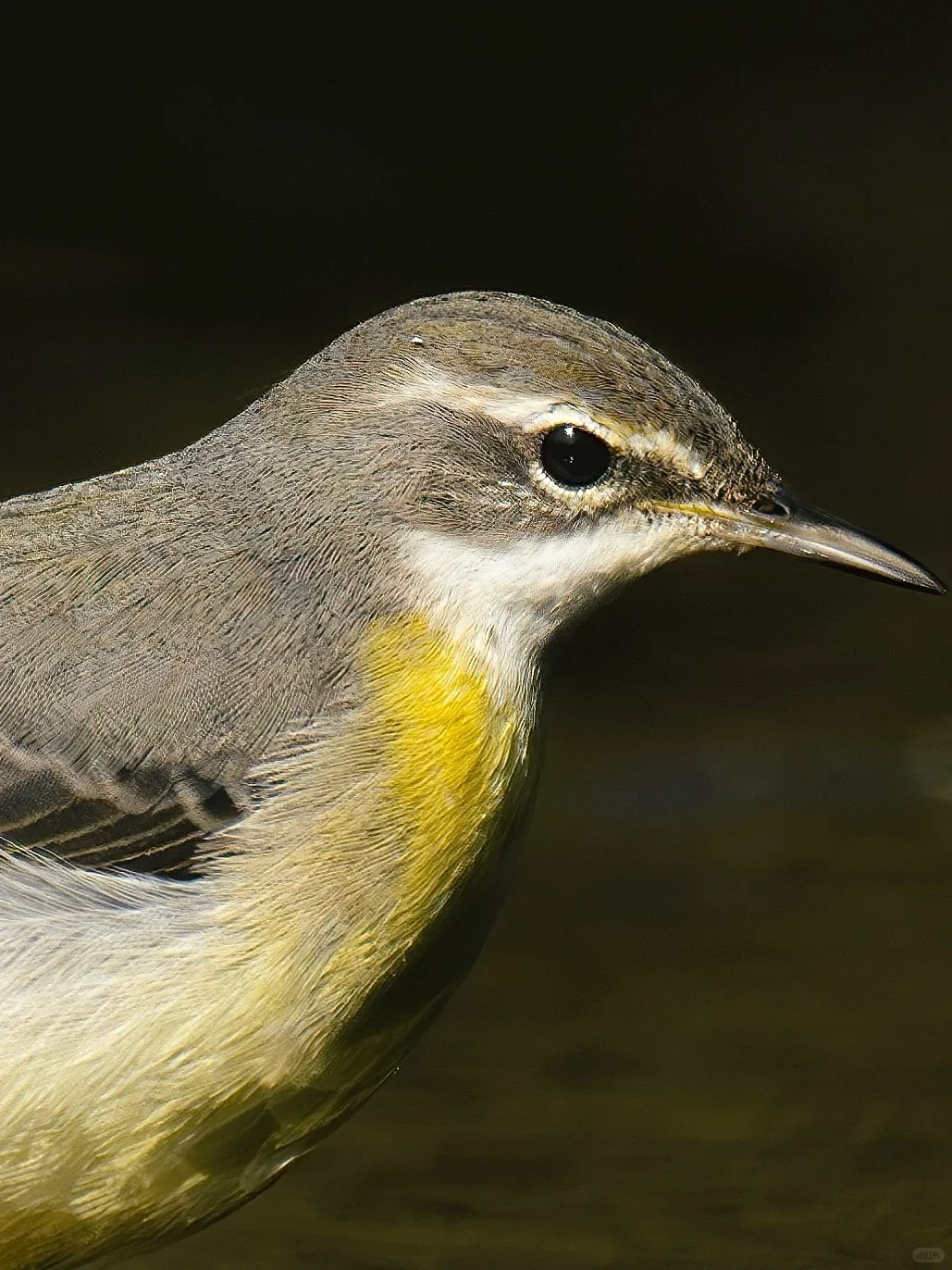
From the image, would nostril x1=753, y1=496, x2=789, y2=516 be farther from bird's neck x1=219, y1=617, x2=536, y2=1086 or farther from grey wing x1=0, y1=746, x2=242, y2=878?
grey wing x1=0, y1=746, x2=242, y2=878

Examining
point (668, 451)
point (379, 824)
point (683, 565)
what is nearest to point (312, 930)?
point (379, 824)

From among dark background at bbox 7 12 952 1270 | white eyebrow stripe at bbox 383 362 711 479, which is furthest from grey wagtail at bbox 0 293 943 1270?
dark background at bbox 7 12 952 1270

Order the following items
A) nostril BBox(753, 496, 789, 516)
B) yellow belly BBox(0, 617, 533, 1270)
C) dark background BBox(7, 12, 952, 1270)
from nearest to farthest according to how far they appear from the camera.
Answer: yellow belly BBox(0, 617, 533, 1270), nostril BBox(753, 496, 789, 516), dark background BBox(7, 12, 952, 1270)

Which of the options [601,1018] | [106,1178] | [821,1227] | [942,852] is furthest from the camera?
[942,852]

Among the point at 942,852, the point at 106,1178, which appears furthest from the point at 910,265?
the point at 106,1178

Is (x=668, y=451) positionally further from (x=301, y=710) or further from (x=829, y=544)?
(x=301, y=710)

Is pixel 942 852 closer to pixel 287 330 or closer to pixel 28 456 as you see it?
pixel 287 330
